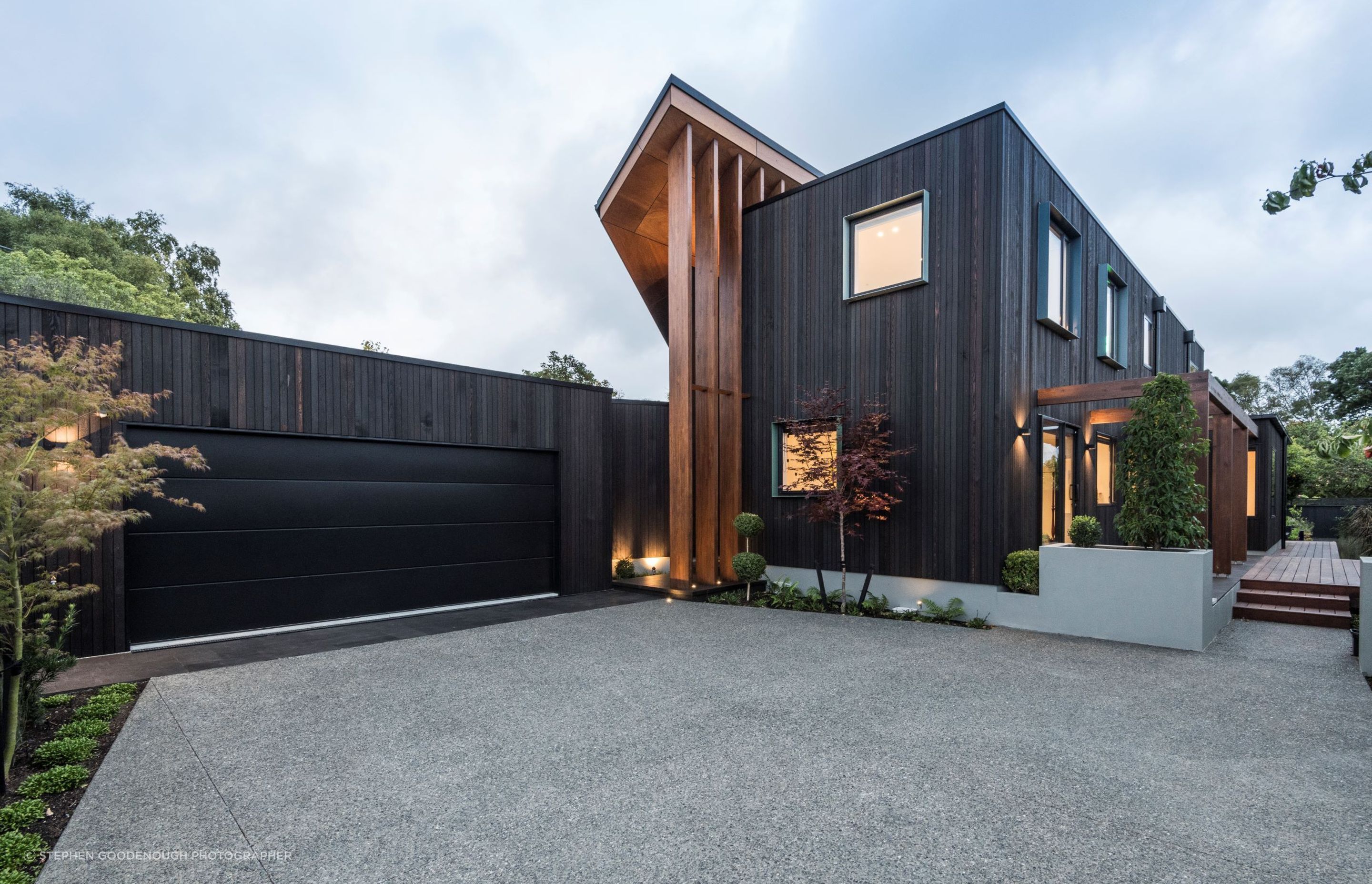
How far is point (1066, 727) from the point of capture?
3455mm

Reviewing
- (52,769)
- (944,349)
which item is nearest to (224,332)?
(52,769)

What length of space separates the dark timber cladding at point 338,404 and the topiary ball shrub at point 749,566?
207cm

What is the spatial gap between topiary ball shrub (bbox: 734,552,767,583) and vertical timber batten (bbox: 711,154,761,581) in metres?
0.33

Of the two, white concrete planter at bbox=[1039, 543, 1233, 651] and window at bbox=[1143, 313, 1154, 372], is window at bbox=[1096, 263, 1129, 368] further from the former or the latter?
white concrete planter at bbox=[1039, 543, 1233, 651]

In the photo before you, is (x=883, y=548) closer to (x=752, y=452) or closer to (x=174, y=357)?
(x=752, y=452)

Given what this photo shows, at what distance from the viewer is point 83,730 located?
11.1 feet

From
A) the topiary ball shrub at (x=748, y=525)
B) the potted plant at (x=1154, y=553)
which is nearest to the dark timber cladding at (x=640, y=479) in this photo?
the topiary ball shrub at (x=748, y=525)

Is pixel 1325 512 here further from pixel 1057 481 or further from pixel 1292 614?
pixel 1057 481

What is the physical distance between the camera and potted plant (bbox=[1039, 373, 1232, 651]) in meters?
5.38

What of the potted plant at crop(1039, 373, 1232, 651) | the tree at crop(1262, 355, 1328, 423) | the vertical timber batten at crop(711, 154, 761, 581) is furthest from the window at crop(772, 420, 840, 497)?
the tree at crop(1262, 355, 1328, 423)

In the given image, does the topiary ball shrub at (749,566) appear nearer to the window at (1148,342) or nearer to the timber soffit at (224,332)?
the timber soffit at (224,332)

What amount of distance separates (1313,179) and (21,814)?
455 cm

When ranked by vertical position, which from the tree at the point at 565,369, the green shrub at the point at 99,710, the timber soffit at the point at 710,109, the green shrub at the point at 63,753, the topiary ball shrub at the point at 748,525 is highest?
the timber soffit at the point at 710,109

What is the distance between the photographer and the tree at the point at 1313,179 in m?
0.94
